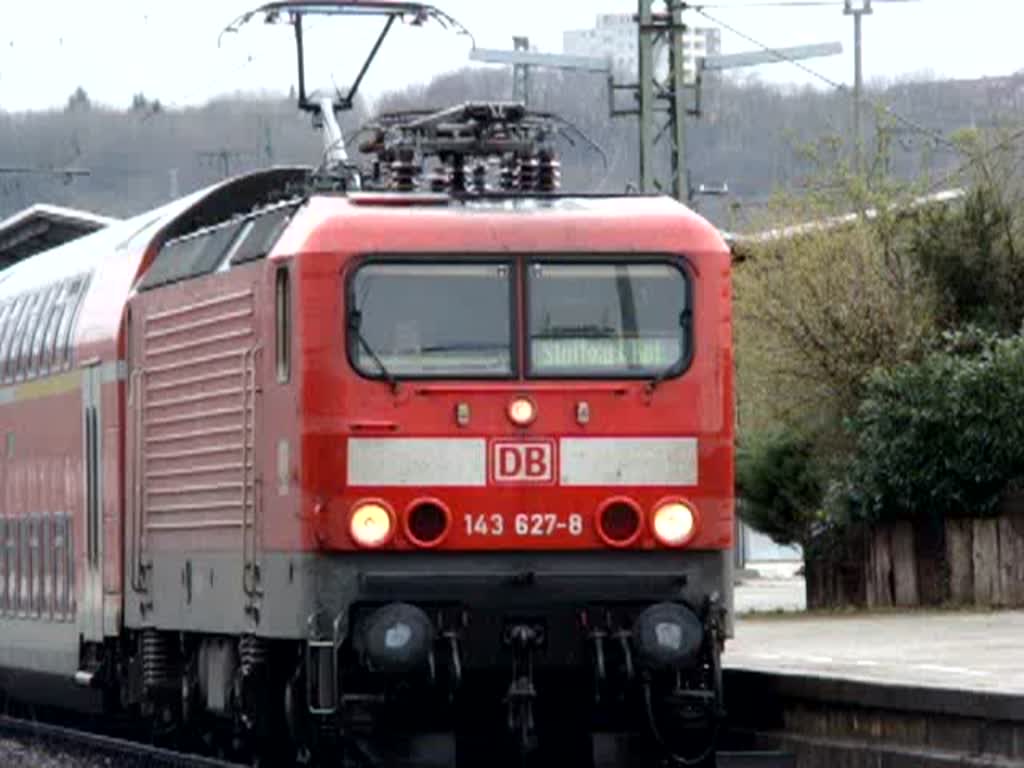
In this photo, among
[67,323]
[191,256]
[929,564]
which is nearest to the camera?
[191,256]

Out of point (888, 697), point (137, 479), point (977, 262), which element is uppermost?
point (977, 262)

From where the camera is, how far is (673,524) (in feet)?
56.3

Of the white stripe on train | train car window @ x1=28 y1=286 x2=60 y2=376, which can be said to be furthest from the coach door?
the white stripe on train

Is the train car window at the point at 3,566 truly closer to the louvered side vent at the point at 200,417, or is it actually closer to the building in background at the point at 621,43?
the louvered side vent at the point at 200,417

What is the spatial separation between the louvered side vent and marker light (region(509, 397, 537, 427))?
167cm

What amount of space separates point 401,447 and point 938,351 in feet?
53.7

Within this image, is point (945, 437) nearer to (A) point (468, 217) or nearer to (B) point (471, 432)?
(A) point (468, 217)

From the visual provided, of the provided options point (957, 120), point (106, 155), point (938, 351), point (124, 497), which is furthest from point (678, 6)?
point (957, 120)

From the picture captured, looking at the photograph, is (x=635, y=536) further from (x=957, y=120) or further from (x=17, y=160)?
(x=957, y=120)

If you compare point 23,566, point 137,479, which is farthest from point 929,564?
point 137,479

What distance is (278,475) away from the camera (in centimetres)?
1745

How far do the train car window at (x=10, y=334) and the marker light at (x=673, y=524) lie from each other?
987 cm

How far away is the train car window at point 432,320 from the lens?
1711 centimetres

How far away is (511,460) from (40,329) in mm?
8537
